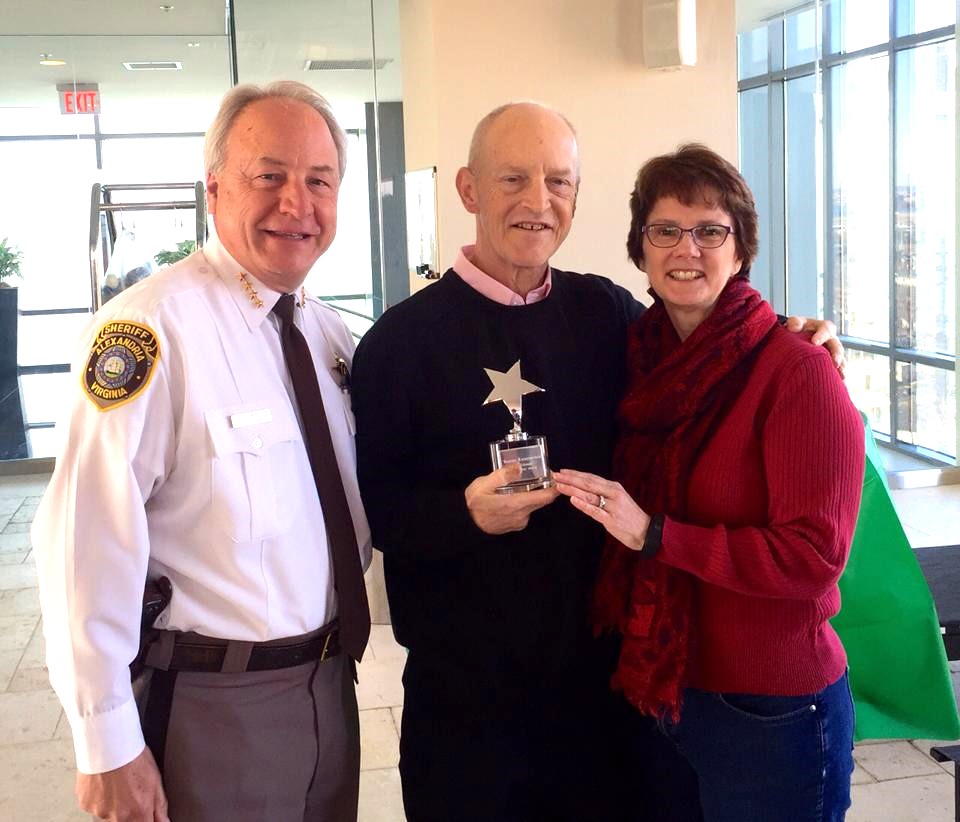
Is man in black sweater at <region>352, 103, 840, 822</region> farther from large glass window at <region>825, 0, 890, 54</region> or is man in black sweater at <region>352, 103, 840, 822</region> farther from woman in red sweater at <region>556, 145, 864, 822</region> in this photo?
large glass window at <region>825, 0, 890, 54</region>

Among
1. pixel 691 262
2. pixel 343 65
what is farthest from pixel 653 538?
pixel 343 65

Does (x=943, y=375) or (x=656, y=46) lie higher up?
(x=656, y=46)

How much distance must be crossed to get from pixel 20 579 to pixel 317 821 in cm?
455

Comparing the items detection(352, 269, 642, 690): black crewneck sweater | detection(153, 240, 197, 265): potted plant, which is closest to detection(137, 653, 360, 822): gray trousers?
detection(352, 269, 642, 690): black crewneck sweater

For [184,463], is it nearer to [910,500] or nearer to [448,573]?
[448,573]

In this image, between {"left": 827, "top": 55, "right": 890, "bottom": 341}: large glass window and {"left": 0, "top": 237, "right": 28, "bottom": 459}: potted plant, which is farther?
{"left": 0, "top": 237, "right": 28, "bottom": 459}: potted plant

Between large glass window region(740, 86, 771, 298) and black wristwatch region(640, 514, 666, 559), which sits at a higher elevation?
large glass window region(740, 86, 771, 298)

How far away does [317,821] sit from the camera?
1.95m

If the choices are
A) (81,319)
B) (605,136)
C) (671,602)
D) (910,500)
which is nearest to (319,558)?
(671,602)

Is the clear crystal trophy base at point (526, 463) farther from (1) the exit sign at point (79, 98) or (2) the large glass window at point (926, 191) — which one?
(1) the exit sign at point (79, 98)

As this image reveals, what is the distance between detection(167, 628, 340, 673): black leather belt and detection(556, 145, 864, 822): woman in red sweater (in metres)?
0.51

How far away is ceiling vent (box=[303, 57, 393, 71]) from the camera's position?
592cm

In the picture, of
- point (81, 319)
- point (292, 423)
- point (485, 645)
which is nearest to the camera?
point (292, 423)

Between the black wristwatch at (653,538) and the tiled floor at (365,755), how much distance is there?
1.79 metres
